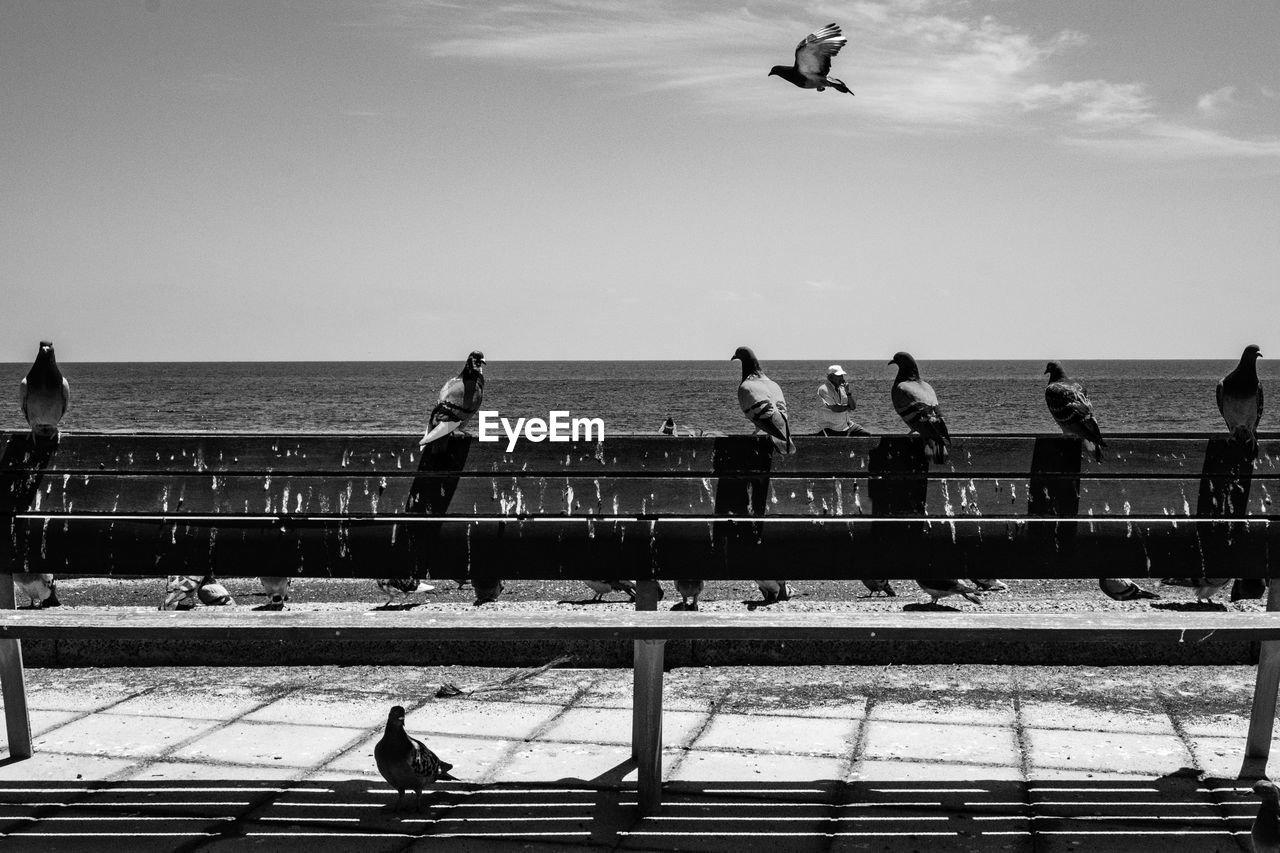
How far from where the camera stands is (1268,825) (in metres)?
3.28

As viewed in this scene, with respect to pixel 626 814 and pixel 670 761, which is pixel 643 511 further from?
pixel 626 814

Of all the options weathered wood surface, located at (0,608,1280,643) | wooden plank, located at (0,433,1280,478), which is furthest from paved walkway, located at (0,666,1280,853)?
wooden plank, located at (0,433,1280,478)

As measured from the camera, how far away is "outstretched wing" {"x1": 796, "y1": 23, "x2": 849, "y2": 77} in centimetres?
708

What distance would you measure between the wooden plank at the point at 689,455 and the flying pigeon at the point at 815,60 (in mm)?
3214

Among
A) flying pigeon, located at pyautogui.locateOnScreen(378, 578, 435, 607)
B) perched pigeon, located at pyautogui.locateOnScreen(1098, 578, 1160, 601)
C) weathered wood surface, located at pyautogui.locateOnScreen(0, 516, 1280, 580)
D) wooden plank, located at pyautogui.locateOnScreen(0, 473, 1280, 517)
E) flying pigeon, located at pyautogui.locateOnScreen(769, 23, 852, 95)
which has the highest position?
flying pigeon, located at pyautogui.locateOnScreen(769, 23, 852, 95)

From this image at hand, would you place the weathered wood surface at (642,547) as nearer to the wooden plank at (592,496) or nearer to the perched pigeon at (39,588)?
the wooden plank at (592,496)

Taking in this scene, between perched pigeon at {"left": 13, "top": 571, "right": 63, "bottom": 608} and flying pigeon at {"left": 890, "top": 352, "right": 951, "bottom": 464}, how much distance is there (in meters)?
5.13

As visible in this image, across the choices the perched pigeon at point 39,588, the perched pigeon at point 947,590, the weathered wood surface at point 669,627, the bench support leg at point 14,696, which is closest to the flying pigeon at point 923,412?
the weathered wood surface at point 669,627

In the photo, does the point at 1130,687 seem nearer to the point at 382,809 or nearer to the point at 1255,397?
the point at 1255,397

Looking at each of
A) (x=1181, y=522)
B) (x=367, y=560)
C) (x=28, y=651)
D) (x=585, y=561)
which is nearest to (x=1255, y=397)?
(x=1181, y=522)

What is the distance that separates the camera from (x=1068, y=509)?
452 centimetres

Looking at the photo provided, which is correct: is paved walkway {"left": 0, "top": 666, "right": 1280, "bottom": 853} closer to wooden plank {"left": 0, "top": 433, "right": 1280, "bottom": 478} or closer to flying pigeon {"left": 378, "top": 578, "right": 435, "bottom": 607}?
wooden plank {"left": 0, "top": 433, "right": 1280, "bottom": 478}

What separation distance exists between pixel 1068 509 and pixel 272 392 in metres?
96.8

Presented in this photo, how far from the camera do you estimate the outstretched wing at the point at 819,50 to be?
7082mm
